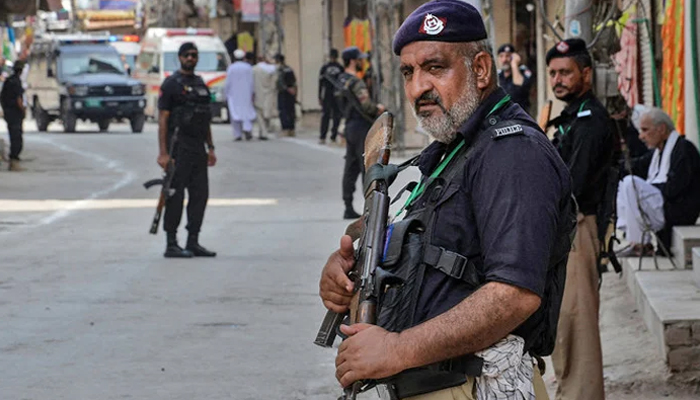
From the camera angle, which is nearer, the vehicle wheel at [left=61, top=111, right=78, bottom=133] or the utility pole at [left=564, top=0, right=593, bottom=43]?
the utility pole at [left=564, top=0, right=593, bottom=43]

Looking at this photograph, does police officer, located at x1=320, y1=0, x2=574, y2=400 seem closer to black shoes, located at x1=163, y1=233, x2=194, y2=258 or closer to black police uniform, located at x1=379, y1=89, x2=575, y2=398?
black police uniform, located at x1=379, y1=89, x2=575, y2=398

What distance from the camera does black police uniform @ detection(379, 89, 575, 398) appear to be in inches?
115

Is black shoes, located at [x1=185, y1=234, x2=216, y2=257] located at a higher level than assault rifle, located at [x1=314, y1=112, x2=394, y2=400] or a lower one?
lower

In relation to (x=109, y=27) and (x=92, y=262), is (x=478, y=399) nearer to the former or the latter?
(x=92, y=262)

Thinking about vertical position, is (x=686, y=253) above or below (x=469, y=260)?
below

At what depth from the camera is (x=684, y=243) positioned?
33.2ft

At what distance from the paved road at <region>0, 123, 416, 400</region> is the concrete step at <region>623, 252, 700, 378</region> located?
1.71 meters

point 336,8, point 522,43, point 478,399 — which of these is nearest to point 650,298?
point 478,399

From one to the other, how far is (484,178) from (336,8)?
37.6 m

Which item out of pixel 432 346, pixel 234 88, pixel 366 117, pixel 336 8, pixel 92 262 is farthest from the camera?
pixel 336 8

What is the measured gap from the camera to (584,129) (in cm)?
614

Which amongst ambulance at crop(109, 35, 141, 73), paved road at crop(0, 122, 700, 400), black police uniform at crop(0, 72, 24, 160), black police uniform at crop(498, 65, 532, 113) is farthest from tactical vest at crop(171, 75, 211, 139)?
ambulance at crop(109, 35, 141, 73)

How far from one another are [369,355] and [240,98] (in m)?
30.7

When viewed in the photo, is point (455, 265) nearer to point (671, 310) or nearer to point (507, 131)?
point (507, 131)
